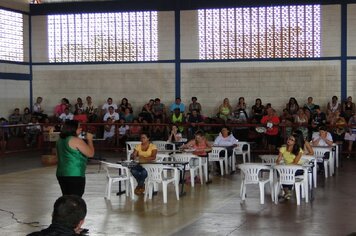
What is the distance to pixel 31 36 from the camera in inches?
963

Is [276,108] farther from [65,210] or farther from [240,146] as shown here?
[65,210]

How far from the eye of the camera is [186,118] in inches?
853

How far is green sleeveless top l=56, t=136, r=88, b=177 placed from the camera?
28.0 ft

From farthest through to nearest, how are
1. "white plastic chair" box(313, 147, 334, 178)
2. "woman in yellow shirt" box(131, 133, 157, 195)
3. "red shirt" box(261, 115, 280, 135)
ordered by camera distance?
"red shirt" box(261, 115, 280, 135), "white plastic chair" box(313, 147, 334, 178), "woman in yellow shirt" box(131, 133, 157, 195)

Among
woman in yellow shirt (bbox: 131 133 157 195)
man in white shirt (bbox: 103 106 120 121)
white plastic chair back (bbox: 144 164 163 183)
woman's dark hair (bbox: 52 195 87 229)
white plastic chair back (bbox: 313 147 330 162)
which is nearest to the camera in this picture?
woman's dark hair (bbox: 52 195 87 229)

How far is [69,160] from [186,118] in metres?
13.2

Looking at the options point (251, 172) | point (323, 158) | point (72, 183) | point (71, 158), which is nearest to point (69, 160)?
point (71, 158)

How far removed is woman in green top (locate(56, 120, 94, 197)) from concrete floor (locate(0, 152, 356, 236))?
3.46 feet

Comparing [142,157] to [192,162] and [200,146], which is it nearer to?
[192,162]

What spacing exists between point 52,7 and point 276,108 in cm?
895

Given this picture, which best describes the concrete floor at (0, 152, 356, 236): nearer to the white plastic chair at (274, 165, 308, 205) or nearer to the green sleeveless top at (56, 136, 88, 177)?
the white plastic chair at (274, 165, 308, 205)

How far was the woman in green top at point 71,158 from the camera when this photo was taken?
850 centimetres

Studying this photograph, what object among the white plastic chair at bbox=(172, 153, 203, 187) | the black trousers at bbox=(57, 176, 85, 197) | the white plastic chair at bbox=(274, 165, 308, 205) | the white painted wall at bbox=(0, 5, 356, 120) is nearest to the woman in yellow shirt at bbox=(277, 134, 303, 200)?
the white plastic chair at bbox=(274, 165, 308, 205)

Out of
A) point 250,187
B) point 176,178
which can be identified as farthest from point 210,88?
point 176,178
